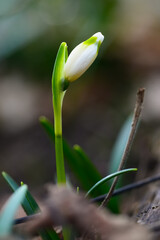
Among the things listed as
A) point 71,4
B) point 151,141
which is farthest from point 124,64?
point 151,141

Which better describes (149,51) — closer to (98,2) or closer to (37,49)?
(98,2)

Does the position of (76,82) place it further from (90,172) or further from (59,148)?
(59,148)

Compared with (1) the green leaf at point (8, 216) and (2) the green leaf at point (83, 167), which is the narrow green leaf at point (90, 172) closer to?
(2) the green leaf at point (83, 167)

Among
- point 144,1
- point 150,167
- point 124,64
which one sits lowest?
point 150,167

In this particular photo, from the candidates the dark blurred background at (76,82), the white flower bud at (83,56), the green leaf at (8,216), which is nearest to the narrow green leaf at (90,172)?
the white flower bud at (83,56)

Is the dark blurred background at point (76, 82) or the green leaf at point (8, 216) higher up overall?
the dark blurred background at point (76, 82)

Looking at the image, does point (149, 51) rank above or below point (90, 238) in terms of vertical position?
above

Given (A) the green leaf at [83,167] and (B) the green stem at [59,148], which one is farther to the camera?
(A) the green leaf at [83,167]

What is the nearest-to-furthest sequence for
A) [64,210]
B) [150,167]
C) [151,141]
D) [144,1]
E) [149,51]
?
[64,210]
[150,167]
[151,141]
[149,51]
[144,1]
